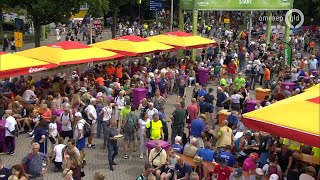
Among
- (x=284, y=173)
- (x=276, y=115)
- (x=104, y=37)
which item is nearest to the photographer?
(x=276, y=115)

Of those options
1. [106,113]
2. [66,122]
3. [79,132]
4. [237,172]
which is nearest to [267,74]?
[106,113]

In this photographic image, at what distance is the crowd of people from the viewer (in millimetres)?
9914

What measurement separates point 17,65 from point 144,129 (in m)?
5.11

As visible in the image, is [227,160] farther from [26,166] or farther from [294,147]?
[26,166]

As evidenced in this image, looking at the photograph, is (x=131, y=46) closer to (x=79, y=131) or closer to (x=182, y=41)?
(x=182, y=41)

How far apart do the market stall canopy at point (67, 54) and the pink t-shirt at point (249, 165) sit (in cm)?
882

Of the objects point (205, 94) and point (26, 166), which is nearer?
point (26, 166)

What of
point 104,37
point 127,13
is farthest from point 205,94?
point 127,13

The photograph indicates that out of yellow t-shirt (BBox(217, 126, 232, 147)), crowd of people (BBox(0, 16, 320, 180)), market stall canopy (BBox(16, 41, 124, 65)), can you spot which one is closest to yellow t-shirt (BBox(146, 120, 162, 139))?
crowd of people (BBox(0, 16, 320, 180))

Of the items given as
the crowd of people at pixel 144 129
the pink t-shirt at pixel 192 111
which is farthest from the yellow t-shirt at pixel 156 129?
the pink t-shirt at pixel 192 111

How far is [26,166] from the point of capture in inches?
376

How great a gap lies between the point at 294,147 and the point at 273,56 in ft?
52.5

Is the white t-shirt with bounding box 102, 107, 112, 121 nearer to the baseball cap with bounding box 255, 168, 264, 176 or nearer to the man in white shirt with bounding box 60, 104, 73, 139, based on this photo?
the man in white shirt with bounding box 60, 104, 73, 139

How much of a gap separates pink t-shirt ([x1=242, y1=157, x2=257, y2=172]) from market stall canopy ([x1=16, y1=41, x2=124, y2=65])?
882cm
